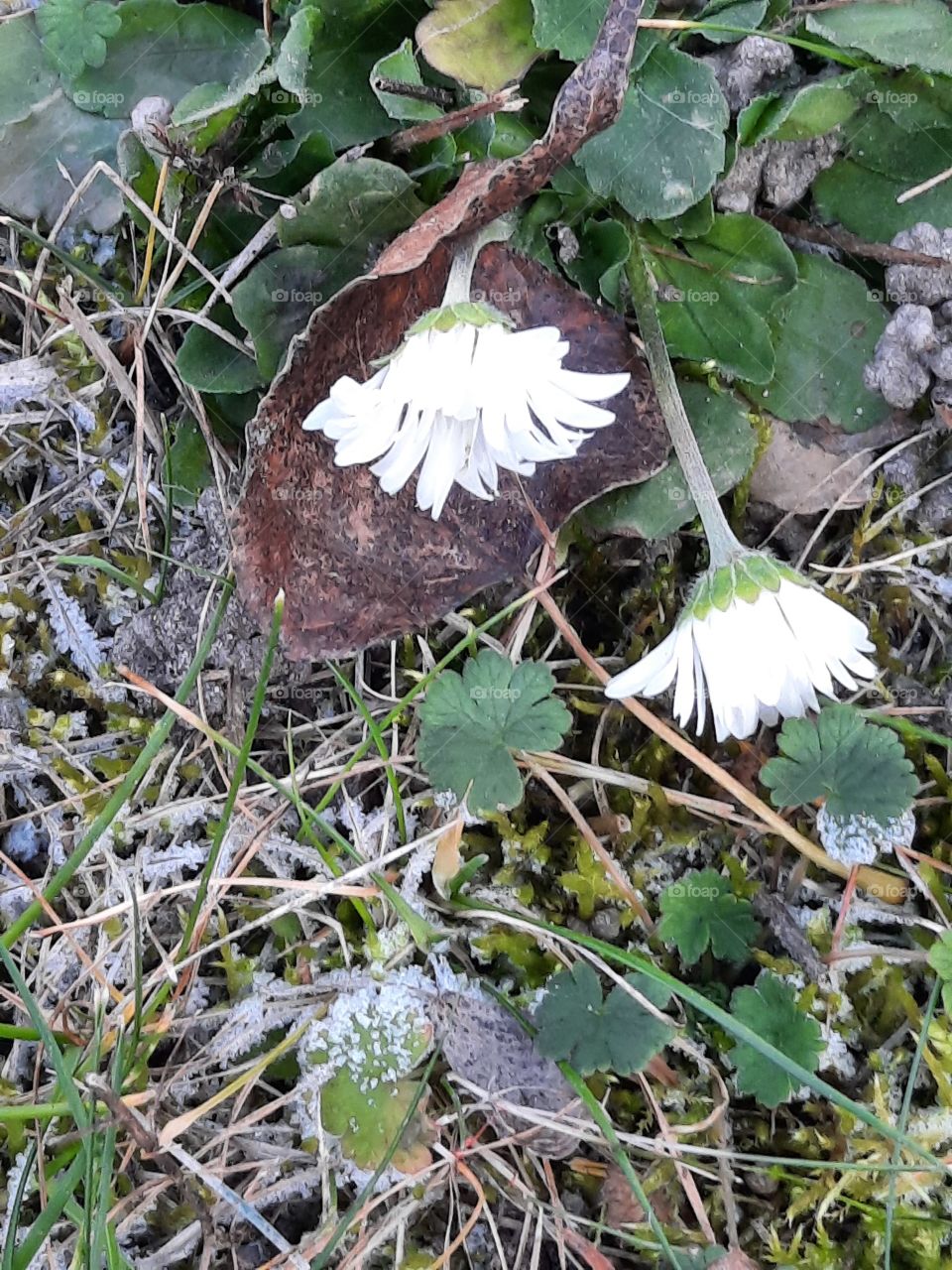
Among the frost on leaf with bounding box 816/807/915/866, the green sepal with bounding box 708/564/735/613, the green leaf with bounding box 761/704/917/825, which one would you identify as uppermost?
the green sepal with bounding box 708/564/735/613

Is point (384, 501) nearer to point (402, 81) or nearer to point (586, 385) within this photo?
point (586, 385)

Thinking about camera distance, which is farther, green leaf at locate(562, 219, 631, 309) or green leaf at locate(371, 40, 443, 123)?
green leaf at locate(562, 219, 631, 309)

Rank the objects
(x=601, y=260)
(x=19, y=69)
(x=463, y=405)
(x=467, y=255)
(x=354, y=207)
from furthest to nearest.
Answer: (x=19, y=69), (x=601, y=260), (x=354, y=207), (x=467, y=255), (x=463, y=405)

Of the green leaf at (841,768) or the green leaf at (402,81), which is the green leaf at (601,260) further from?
the green leaf at (841,768)

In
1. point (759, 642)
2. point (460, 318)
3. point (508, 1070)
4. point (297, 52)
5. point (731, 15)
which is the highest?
point (297, 52)

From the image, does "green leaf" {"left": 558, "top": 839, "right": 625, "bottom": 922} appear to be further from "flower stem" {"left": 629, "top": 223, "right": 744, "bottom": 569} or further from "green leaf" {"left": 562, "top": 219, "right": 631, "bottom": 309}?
"green leaf" {"left": 562, "top": 219, "right": 631, "bottom": 309}

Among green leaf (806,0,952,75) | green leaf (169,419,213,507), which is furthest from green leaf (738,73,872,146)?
green leaf (169,419,213,507)

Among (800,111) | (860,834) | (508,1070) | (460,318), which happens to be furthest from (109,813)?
(800,111)

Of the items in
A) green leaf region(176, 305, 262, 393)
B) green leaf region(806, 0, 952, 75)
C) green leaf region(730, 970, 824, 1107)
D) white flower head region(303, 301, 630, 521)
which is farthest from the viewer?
green leaf region(176, 305, 262, 393)
